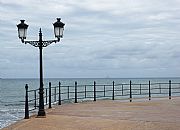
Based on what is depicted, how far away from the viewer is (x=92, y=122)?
14289mm

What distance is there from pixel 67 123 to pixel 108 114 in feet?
11.0

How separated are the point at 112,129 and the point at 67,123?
2.02 m

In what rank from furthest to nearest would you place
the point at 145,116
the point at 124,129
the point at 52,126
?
the point at 145,116, the point at 52,126, the point at 124,129

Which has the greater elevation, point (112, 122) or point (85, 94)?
point (85, 94)

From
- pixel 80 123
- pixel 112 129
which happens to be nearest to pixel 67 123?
pixel 80 123

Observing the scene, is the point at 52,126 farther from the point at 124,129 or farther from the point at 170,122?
the point at 170,122

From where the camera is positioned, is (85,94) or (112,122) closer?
(112,122)

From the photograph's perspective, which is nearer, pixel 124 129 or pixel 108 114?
pixel 124 129

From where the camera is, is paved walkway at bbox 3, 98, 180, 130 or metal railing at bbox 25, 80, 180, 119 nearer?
paved walkway at bbox 3, 98, 180, 130

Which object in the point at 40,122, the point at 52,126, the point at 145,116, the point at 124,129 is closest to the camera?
the point at 124,129

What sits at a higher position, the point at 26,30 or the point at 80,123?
the point at 26,30

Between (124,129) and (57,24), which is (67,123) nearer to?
(124,129)

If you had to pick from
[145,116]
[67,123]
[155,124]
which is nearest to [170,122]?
[155,124]

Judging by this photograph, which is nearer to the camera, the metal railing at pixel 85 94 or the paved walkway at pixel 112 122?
the paved walkway at pixel 112 122
